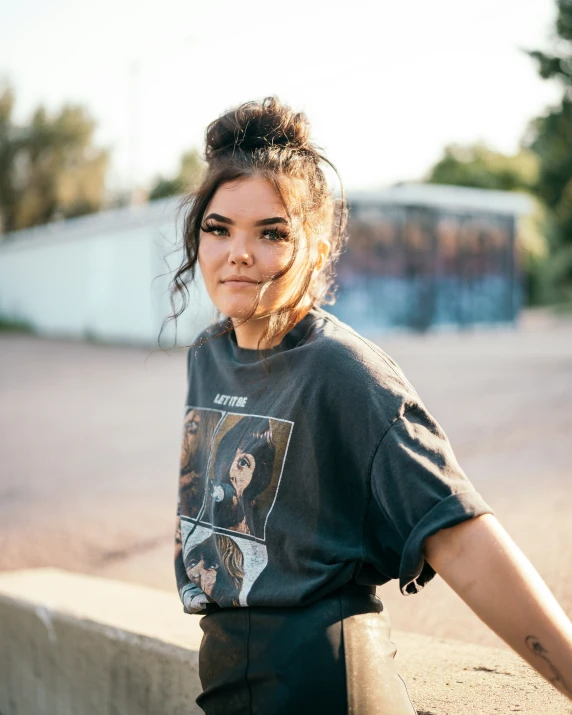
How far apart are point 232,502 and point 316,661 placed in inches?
14.1

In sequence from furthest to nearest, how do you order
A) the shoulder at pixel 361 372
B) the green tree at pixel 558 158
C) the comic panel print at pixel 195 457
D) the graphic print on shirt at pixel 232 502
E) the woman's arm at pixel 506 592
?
the green tree at pixel 558 158 < the comic panel print at pixel 195 457 < the graphic print on shirt at pixel 232 502 < the shoulder at pixel 361 372 < the woman's arm at pixel 506 592

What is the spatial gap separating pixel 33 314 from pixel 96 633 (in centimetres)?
2256

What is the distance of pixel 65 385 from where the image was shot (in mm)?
11312

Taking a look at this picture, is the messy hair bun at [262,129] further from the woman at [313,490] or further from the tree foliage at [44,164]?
the tree foliage at [44,164]

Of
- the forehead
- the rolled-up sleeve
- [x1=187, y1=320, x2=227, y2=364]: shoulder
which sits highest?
the forehead

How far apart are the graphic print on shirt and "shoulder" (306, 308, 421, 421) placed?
15cm

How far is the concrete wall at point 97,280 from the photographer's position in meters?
A: 17.4

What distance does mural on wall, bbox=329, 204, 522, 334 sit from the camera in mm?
18047

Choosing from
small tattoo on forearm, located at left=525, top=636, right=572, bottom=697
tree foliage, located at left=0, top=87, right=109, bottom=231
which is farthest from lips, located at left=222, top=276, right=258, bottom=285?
tree foliage, located at left=0, top=87, right=109, bottom=231

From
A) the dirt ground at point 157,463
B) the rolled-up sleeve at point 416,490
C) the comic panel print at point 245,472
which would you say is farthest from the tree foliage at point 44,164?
the rolled-up sleeve at point 416,490

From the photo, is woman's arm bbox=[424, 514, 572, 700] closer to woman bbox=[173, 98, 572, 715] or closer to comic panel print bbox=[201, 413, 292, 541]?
woman bbox=[173, 98, 572, 715]

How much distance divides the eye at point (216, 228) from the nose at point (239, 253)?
0.05 m

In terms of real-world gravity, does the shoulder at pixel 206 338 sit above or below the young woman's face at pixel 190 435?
above

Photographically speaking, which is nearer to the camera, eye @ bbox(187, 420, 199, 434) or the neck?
the neck
